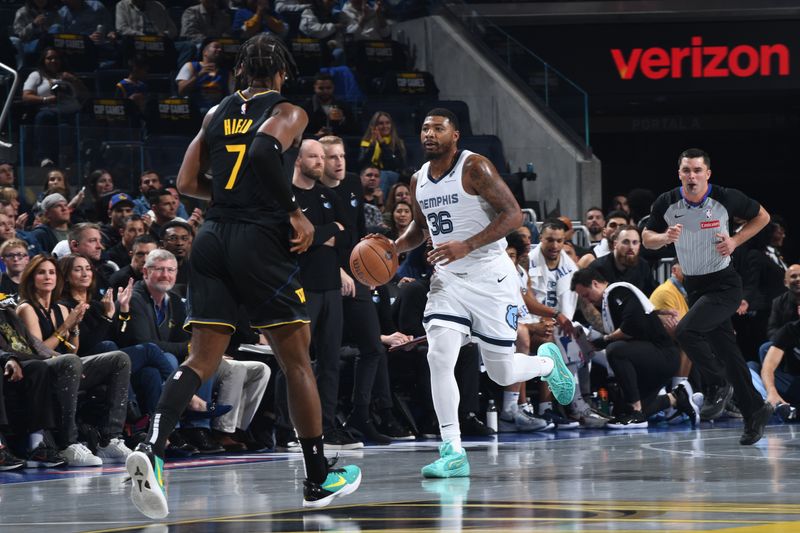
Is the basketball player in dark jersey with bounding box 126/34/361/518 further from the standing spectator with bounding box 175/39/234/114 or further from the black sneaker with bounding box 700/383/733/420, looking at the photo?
the standing spectator with bounding box 175/39/234/114

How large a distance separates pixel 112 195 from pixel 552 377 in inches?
222

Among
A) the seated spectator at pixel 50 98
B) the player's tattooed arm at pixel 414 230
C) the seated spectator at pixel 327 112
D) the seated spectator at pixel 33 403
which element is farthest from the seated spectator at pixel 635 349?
the seated spectator at pixel 50 98

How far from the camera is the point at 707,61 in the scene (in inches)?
821

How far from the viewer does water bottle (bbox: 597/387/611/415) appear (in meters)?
12.5

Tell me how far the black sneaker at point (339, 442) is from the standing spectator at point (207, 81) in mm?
7510

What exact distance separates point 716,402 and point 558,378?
2.62 m

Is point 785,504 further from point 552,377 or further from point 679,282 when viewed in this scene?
point 679,282

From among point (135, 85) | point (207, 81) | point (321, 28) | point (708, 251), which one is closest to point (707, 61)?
point (321, 28)

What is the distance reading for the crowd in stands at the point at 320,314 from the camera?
944cm

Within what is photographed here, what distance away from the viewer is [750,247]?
1504 cm

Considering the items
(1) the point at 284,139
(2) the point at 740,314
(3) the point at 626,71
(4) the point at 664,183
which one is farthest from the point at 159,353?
(4) the point at 664,183

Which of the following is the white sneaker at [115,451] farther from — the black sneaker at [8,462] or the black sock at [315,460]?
the black sock at [315,460]

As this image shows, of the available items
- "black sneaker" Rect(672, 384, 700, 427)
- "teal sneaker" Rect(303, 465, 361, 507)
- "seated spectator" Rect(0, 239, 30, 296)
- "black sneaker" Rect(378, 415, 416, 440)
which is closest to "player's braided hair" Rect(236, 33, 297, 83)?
"teal sneaker" Rect(303, 465, 361, 507)

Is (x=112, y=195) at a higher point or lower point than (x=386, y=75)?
lower
